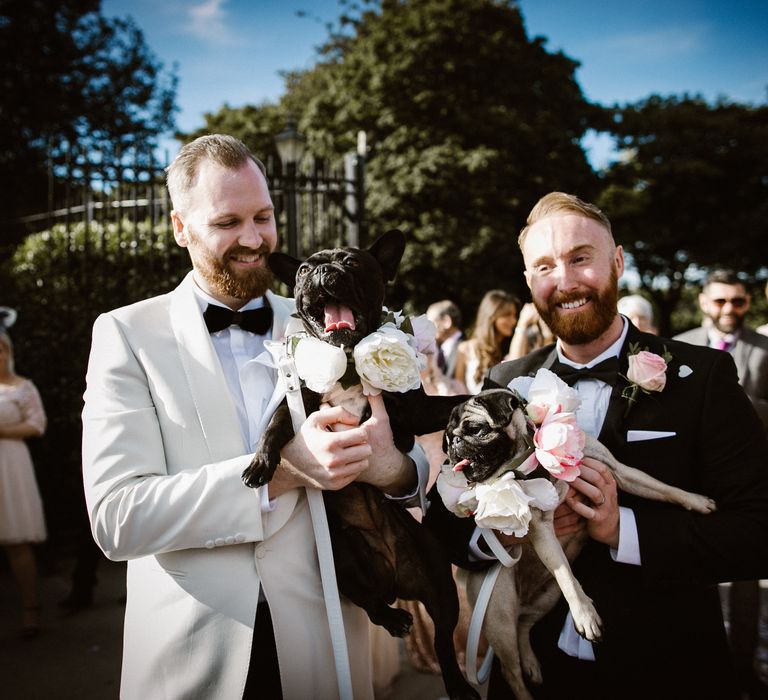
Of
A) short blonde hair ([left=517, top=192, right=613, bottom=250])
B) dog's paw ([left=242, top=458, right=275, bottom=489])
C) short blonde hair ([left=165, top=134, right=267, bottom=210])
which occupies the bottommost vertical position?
dog's paw ([left=242, top=458, right=275, bottom=489])

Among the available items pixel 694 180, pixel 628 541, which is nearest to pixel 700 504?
pixel 628 541

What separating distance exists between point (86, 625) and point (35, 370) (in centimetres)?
328

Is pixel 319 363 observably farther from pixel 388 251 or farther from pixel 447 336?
pixel 447 336

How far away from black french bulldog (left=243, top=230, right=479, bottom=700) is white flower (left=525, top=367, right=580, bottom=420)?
0.42m

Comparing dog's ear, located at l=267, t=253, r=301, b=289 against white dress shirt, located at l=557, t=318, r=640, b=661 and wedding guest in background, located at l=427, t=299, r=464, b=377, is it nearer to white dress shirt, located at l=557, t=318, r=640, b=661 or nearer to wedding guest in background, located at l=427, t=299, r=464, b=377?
white dress shirt, located at l=557, t=318, r=640, b=661

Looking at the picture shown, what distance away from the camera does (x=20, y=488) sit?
5.44 meters

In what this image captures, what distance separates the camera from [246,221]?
2131 millimetres

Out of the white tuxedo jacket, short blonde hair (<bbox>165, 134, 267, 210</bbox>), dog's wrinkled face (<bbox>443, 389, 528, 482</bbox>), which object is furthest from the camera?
short blonde hair (<bbox>165, 134, 267, 210</bbox>)

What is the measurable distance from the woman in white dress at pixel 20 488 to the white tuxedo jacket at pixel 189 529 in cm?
403

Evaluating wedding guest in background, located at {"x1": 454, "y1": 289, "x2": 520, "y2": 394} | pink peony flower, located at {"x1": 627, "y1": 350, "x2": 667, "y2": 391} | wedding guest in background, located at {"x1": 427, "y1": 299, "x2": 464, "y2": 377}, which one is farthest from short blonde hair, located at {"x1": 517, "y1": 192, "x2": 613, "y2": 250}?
wedding guest in background, located at {"x1": 427, "y1": 299, "x2": 464, "y2": 377}

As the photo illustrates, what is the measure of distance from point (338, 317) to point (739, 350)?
406 centimetres

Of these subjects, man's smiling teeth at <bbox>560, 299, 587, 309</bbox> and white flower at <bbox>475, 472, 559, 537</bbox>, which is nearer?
white flower at <bbox>475, 472, 559, 537</bbox>

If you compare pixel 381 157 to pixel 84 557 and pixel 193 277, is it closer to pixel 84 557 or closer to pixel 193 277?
pixel 84 557

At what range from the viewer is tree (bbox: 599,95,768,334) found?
82.0ft
